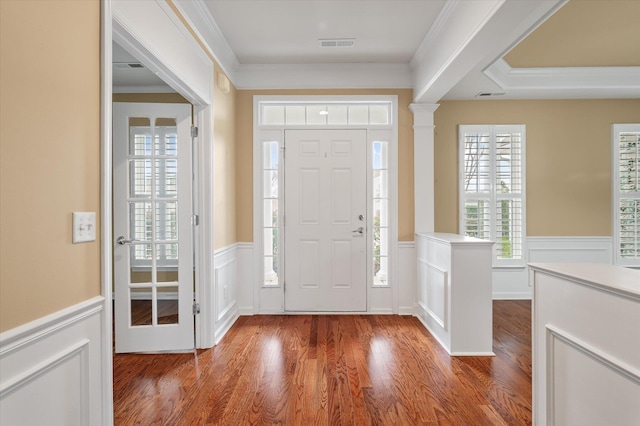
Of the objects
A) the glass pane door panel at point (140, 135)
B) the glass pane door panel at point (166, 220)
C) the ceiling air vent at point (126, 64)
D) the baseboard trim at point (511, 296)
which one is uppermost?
the ceiling air vent at point (126, 64)

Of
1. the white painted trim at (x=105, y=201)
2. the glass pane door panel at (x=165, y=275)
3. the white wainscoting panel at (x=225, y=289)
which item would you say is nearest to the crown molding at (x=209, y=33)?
the white painted trim at (x=105, y=201)

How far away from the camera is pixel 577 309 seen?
1430 millimetres

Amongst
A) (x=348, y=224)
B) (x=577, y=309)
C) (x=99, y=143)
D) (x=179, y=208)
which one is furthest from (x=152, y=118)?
(x=577, y=309)

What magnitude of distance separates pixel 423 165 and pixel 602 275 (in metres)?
2.74

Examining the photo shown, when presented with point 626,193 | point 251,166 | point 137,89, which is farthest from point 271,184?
point 626,193

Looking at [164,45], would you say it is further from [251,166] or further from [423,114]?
[423,114]

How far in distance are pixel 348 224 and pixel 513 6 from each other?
2561 millimetres

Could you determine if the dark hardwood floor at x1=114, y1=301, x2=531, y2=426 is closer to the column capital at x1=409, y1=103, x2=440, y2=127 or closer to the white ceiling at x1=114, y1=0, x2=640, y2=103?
the column capital at x1=409, y1=103, x2=440, y2=127

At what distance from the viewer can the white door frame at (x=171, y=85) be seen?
1.62 meters

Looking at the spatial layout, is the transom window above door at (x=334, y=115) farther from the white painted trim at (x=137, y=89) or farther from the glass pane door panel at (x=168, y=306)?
the glass pane door panel at (x=168, y=306)

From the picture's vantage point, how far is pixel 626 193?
181 inches

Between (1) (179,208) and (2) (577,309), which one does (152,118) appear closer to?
(1) (179,208)

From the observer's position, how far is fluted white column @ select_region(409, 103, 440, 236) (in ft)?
13.2

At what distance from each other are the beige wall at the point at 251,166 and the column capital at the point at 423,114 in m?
0.07
